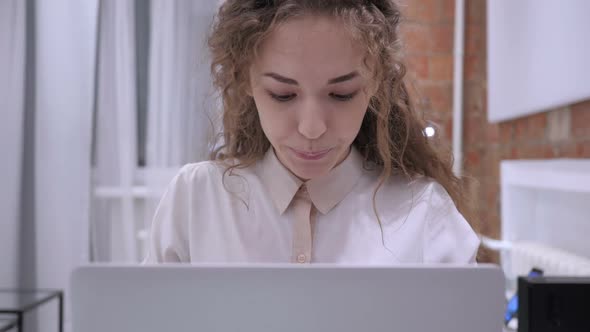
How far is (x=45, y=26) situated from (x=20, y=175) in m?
0.65

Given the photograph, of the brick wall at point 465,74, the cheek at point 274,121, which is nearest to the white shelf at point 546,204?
the brick wall at point 465,74

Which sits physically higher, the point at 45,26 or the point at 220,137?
the point at 45,26

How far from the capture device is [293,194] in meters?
1.00

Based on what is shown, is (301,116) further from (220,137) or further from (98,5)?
(98,5)

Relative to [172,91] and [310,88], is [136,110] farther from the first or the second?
[310,88]

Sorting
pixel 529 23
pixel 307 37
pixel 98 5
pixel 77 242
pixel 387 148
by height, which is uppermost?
pixel 98 5

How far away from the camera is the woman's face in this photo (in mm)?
824

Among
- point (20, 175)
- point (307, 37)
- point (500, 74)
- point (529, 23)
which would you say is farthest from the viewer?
point (20, 175)

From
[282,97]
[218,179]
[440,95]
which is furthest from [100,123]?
[282,97]

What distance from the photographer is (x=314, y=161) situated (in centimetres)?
90

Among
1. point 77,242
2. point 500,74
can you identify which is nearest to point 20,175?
point 77,242

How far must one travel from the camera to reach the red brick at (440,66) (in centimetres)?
247

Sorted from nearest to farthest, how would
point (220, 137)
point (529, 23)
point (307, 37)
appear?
1. point (307, 37)
2. point (220, 137)
3. point (529, 23)

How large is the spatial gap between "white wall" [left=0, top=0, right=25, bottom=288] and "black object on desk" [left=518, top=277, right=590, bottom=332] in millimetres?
2247
